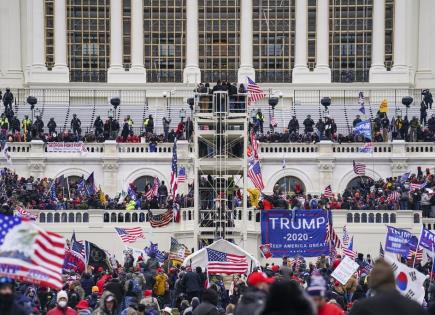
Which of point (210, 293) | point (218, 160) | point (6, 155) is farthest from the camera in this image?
point (6, 155)

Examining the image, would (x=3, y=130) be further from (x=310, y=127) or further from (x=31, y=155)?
(x=310, y=127)

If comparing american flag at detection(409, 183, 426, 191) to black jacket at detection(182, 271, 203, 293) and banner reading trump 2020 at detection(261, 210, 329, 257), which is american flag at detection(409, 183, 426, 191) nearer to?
banner reading trump 2020 at detection(261, 210, 329, 257)

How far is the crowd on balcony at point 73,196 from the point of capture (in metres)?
58.8

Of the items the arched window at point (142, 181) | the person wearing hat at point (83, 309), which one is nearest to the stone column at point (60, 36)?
the arched window at point (142, 181)

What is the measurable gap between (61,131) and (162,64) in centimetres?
1468

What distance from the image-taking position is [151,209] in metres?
59.1

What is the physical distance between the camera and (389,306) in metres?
15.8

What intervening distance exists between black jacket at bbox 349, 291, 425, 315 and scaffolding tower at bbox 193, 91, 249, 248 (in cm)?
3738

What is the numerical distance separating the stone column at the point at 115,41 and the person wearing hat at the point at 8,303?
226 feet

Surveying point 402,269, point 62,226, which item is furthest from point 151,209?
point 402,269

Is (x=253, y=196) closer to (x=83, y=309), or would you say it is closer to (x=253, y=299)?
(x=83, y=309)

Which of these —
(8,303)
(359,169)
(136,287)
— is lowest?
(136,287)

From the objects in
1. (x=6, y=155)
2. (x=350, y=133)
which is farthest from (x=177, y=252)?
(x=350, y=133)

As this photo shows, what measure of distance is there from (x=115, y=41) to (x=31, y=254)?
67787 mm
